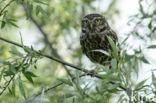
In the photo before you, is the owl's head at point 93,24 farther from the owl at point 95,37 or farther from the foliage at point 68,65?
the foliage at point 68,65

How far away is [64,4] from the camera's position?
419cm

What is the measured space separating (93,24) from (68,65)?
→ 5.77 feet

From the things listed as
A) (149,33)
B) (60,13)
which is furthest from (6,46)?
(149,33)

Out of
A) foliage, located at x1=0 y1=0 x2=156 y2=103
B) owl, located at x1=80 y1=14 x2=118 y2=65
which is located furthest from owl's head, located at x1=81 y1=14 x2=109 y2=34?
foliage, located at x1=0 y1=0 x2=156 y2=103

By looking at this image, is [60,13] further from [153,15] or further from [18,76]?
[18,76]

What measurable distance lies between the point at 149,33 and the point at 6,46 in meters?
1.74

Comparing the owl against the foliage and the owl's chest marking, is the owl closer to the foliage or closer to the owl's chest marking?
the owl's chest marking

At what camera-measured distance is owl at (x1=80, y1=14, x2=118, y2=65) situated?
12.6 ft

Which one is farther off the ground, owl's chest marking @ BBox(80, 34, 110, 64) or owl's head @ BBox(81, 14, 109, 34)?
owl's head @ BBox(81, 14, 109, 34)

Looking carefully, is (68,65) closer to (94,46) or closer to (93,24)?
(94,46)

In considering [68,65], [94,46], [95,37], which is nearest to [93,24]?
[95,37]

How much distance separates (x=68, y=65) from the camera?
7.79 feet

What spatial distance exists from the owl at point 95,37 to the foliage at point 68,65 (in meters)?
0.25

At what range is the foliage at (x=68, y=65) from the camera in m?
1.98
